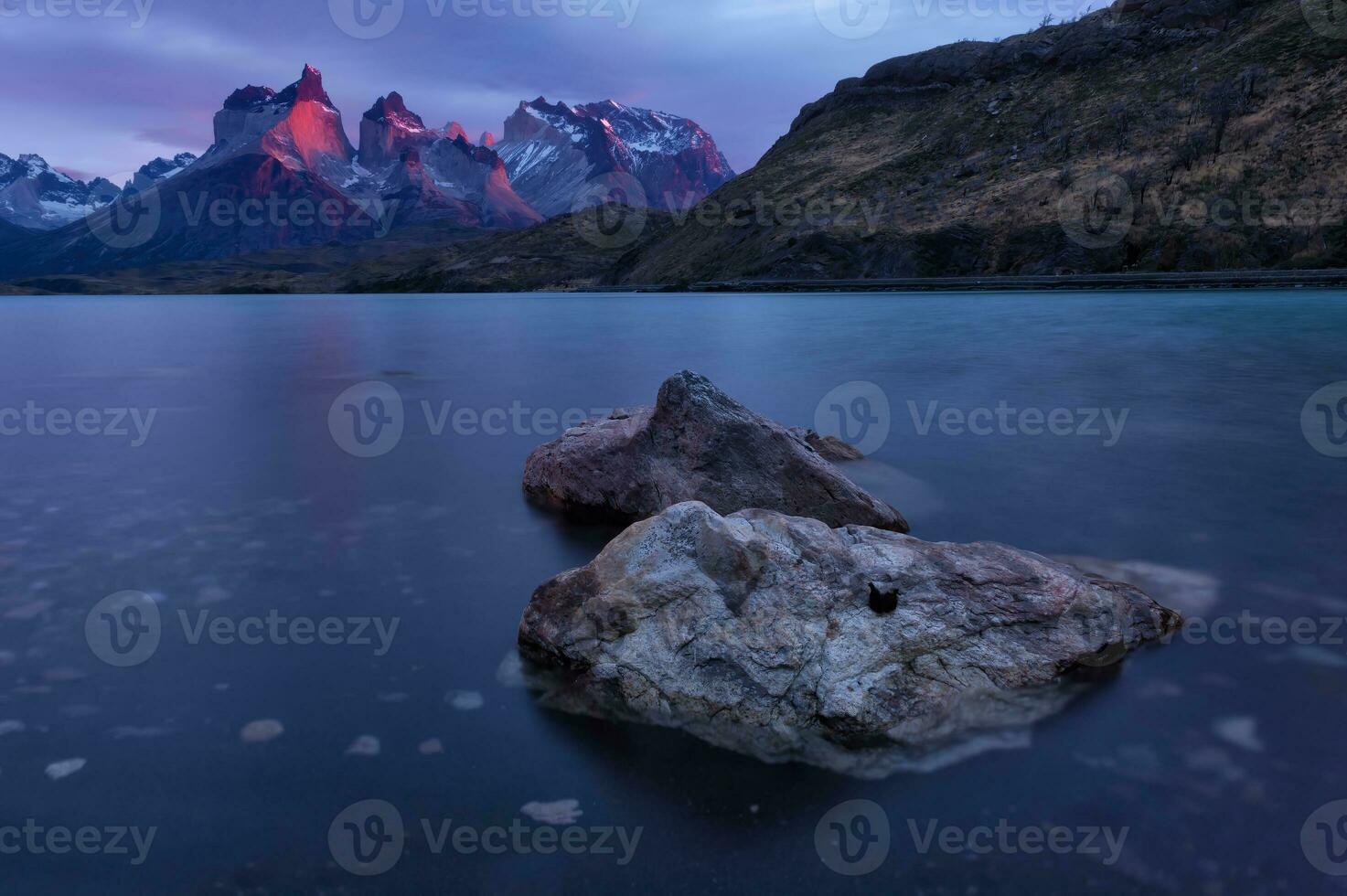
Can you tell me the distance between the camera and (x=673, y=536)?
6.19 metres

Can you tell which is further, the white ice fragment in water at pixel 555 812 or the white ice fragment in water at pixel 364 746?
the white ice fragment in water at pixel 364 746

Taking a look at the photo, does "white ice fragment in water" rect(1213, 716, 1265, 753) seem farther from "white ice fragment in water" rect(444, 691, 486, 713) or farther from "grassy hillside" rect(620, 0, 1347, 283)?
"grassy hillside" rect(620, 0, 1347, 283)

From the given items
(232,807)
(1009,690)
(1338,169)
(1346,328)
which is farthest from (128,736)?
(1338,169)

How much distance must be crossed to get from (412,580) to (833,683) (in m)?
4.36

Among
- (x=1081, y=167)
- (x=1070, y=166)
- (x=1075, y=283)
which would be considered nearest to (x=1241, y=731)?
(x=1075, y=283)

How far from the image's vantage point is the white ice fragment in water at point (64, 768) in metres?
4.79

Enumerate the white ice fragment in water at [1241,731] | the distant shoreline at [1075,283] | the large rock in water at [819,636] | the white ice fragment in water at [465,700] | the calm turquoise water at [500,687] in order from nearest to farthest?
1. the calm turquoise water at [500,687]
2. the white ice fragment in water at [1241,731]
3. the large rock in water at [819,636]
4. the white ice fragment in water at [465,700]
5. the distant shoreline at [1075,283]

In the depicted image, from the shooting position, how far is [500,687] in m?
5.81

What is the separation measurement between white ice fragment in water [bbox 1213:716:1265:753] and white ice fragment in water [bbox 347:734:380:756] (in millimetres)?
5306

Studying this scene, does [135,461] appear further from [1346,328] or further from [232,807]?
[1346,328]

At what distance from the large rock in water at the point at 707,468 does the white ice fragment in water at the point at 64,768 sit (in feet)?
17.6

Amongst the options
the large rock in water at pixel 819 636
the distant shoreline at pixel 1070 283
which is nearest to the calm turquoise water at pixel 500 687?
the large rock in water at pixel 819 636

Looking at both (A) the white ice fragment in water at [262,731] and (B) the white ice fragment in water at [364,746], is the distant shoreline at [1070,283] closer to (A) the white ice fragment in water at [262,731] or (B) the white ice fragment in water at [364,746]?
(B) the white ice fragment in water at [364,746]

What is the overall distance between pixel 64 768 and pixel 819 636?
4.74 metres
